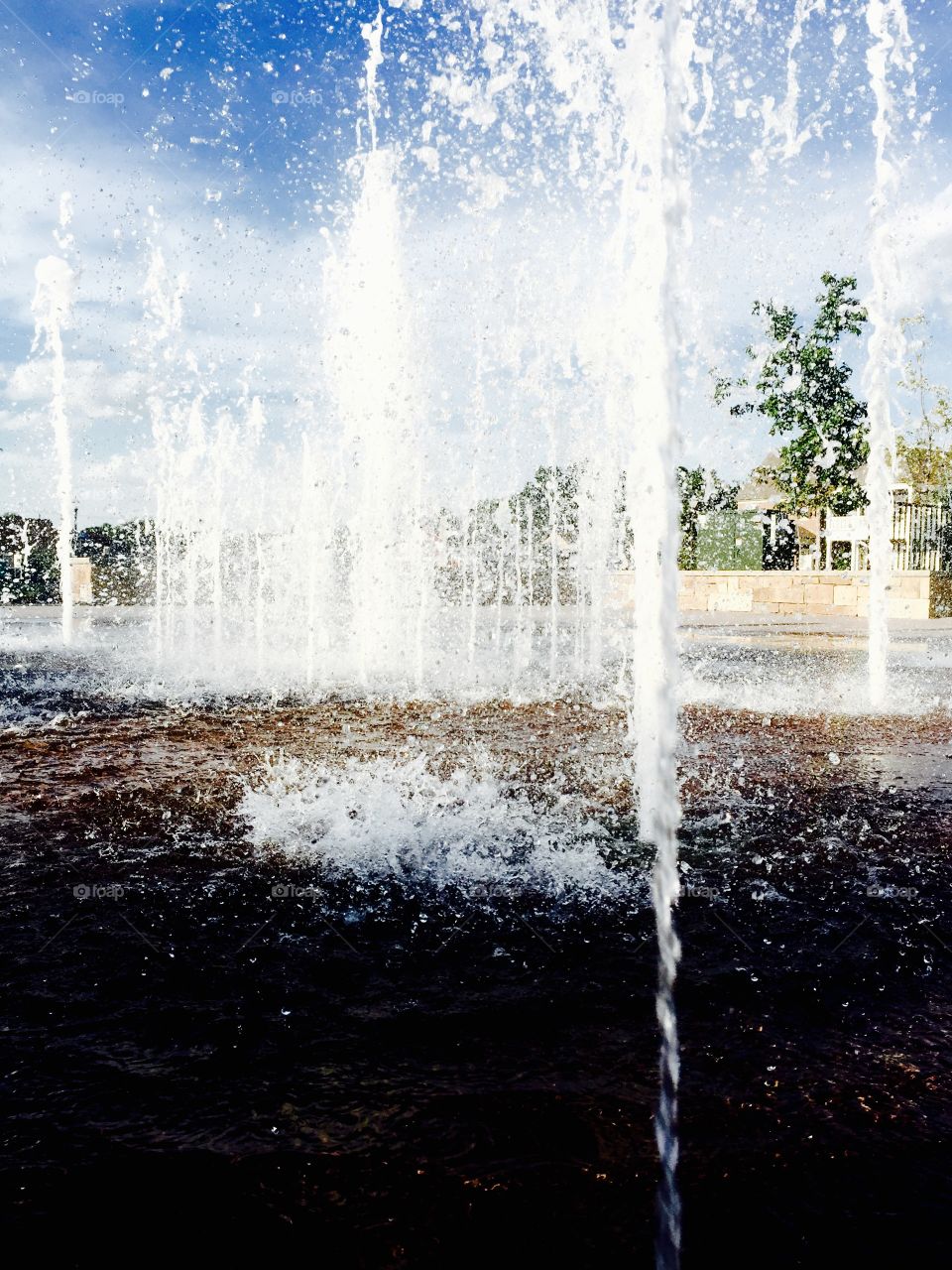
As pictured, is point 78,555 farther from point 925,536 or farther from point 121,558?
point 925,536

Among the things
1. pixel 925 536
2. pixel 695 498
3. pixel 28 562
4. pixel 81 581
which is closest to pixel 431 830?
pixel 925 536

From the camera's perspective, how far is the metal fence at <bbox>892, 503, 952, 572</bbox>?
68.4 ft

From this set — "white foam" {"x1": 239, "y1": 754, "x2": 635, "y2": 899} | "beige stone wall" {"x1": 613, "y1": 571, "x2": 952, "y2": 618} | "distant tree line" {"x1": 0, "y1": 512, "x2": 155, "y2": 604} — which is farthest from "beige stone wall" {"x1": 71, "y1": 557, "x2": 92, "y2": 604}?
"white foam" {"x1": 239, "y1": 754, "x2": 635, "y2": 899}

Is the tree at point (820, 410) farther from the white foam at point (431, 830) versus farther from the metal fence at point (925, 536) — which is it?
the white foam at point (431, 830)

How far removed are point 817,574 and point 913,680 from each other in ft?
40.6

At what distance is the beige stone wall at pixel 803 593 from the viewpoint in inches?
796

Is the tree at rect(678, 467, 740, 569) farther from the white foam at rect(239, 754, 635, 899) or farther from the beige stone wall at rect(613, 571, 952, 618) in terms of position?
the white foam at rect(239, 754, 635, 899)

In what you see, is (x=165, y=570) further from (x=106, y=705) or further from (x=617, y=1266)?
(x=617, y=1266)

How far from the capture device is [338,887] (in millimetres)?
3145

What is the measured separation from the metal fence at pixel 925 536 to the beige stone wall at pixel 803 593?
1.91 feet

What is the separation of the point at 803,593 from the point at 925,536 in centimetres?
291

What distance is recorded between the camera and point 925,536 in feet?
69.3

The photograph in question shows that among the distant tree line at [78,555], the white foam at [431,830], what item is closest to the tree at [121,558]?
the distant tree line at [78,555]

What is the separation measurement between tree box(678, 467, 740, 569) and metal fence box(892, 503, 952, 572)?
22.9 ft
